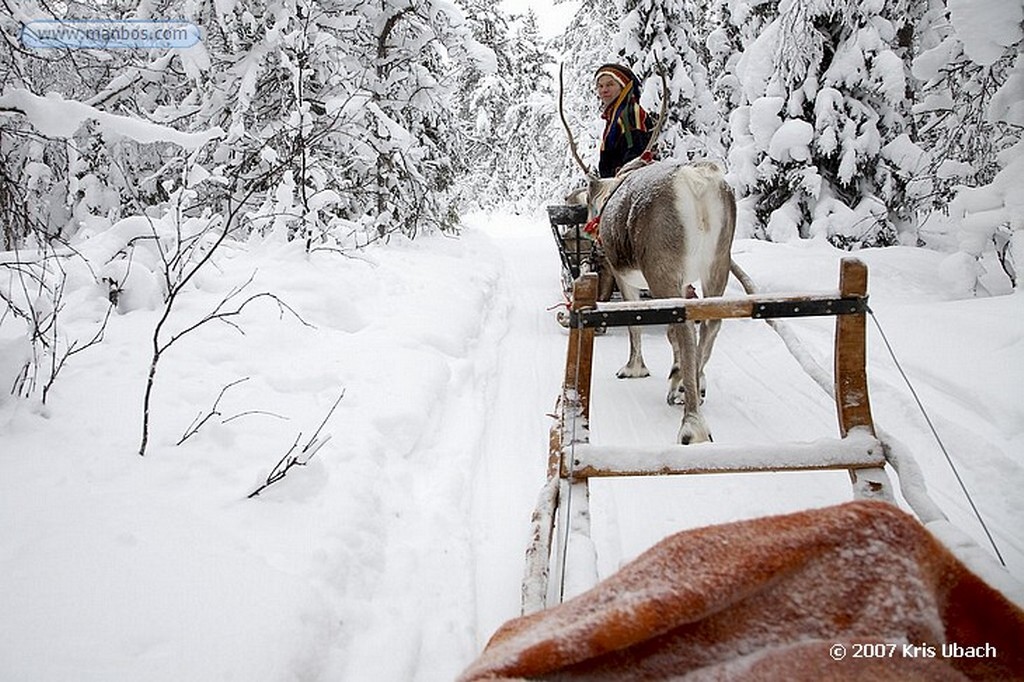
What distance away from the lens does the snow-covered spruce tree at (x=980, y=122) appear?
4.45m

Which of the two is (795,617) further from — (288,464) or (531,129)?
(531,129)

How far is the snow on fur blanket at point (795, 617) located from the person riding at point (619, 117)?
18.2 ft

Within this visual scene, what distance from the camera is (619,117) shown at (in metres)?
6.11

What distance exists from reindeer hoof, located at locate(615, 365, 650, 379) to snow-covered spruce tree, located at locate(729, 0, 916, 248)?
530 centimetres

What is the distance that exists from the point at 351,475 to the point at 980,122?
729 cm

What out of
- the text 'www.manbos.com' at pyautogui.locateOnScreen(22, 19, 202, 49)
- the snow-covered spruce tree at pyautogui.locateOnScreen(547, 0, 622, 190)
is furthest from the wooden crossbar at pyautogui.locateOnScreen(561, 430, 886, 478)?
the snow-covered spruce tree at pyautogui.locateOnScreen(547, 0, 622, 190)

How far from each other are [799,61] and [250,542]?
32.7 ft

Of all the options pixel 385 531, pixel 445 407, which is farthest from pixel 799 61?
pixel 385 531

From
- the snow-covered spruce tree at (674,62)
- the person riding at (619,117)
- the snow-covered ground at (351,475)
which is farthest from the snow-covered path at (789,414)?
the snow-covered spruce tree at (674,62)

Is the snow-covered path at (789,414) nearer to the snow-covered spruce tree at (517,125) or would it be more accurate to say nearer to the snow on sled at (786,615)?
the snow on sled at (786,615)

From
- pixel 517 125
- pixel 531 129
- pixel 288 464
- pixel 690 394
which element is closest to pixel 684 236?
pixel 690 394

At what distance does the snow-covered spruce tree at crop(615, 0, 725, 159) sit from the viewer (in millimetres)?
12227

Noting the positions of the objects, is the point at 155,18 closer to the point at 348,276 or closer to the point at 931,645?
the point at 348,276

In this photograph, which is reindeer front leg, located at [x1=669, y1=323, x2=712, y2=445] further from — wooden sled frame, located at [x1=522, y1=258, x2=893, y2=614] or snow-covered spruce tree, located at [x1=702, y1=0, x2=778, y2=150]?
snow-covered spruce tree, located at [x1=702, y1=0, x2=778, y2=150]
